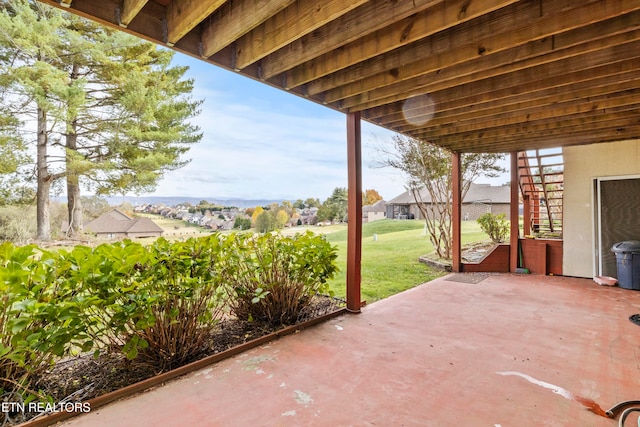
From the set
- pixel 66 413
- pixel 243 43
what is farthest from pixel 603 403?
pixel 243 43

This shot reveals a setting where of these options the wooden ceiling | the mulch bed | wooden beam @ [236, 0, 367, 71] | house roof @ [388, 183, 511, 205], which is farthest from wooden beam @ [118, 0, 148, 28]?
house roof @ [388, 183, 511, 205]

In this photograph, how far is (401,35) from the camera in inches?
87.5

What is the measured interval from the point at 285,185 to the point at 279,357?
5412mm

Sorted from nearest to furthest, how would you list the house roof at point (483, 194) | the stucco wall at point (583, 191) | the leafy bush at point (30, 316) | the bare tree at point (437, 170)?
the leafy bush at point (30, 316), the stucco wall at point (583, 191), the bare tree at point (437, 170), the house roof at point (483, 194)

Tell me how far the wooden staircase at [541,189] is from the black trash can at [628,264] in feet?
5.41

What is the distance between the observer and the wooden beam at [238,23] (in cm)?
187

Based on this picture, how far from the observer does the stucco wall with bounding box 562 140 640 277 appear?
5.27 meters

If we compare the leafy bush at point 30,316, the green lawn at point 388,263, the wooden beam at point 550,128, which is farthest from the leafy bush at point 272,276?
the wooden beam at point 550,128

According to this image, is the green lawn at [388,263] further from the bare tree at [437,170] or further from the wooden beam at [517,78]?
the wooden beam at [517,78]

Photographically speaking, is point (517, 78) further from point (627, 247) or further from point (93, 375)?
point (93, 375)

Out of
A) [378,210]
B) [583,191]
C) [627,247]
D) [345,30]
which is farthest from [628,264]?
[378,210]

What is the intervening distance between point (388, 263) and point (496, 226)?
9.85ft

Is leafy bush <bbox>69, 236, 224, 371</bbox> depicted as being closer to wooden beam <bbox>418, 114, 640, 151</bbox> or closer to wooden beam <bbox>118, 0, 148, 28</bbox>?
wooden beam <bbox>118, 0, 148, 28</bbox>

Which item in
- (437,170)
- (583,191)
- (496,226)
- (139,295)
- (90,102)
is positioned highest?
(90,102)
